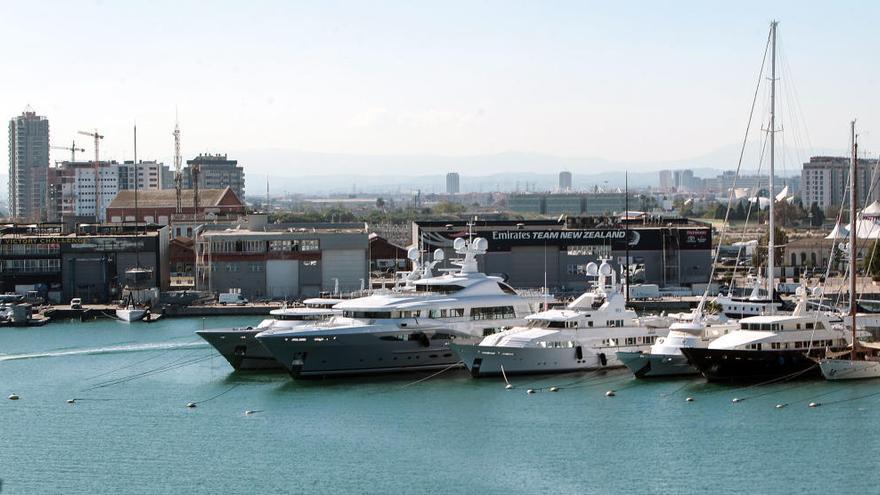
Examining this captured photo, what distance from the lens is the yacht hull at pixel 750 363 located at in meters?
Result: 25.8

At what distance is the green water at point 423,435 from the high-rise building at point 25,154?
96.4 metres

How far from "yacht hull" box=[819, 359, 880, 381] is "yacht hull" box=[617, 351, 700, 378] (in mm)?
2298

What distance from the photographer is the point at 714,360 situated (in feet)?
85.1

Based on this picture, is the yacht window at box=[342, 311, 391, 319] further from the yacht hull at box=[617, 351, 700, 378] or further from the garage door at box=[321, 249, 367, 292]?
the garage door at box=[321, 249, 367, 292]

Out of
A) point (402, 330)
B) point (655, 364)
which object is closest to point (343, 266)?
point (402, 330)

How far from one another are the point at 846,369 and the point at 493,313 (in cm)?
681

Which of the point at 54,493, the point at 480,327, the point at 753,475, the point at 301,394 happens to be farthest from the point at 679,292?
the point at 54,493

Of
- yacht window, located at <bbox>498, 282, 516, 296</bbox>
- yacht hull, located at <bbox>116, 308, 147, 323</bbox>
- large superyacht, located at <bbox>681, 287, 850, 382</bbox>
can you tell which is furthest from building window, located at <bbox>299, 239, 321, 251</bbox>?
large superyacht, located at <bbox>681, 287, 850, 382</bbox>

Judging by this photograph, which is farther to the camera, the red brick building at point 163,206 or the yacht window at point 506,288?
the red brick building at point 163,206

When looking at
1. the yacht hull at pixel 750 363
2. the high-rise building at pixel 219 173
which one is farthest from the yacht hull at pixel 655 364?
the high-rise building at pixel 219 173

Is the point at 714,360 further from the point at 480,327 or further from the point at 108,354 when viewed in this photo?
the point at 108,354

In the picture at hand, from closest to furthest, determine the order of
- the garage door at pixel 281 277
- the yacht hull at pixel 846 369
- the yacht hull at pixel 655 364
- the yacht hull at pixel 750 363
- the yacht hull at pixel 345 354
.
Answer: the yacht hull at pixel 846 369 → the yacht hull at pixel 750 363 → the yacht hull at pixel 655 364 → the yacht hull at pixel 345 354 → the garage door at pixel 281 277

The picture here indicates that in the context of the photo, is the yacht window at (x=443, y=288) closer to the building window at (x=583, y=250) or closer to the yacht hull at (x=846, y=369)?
the yacht hull at (x=846, y=369)

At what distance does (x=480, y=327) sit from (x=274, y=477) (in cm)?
955
